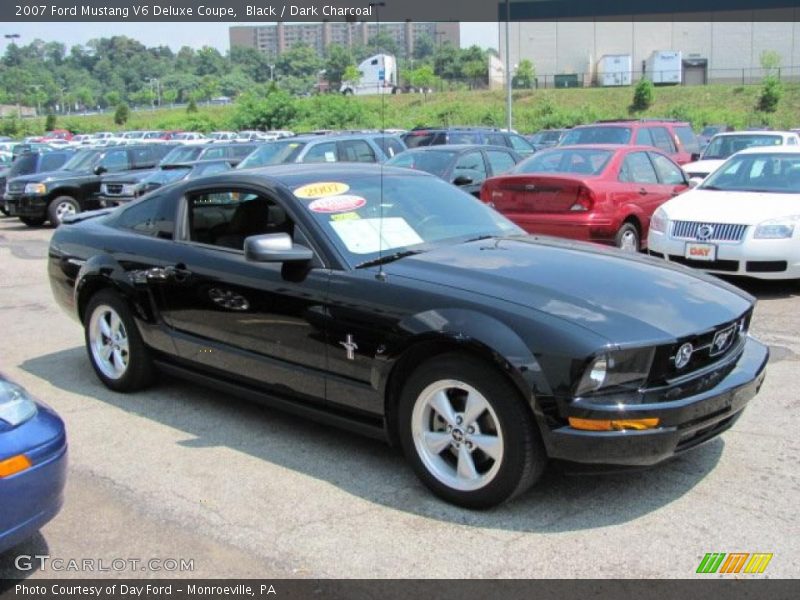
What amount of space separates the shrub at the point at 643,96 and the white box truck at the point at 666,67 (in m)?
18.2

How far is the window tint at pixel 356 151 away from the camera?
1463 cm

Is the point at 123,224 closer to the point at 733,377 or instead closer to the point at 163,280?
the point at 163,280

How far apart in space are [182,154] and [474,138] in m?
7.16

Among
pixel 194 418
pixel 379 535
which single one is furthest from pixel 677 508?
pixel 194 418

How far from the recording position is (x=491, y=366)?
353 centimetres

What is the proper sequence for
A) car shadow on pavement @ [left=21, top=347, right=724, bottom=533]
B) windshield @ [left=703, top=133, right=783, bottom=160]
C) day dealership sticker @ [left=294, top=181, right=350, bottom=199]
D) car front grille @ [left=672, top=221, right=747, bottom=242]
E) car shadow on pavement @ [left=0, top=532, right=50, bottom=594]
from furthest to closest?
windshield @ [left=703, top=133, right=783, bottom=160], car front grille @ [left=672, top=221, right=747, bottom=242], day dealership sticker @ [left=294, top=181, right=350, bottom=199], car shadow on pavement @ [left=21, top=347, right=724, bottom=533], car shadow on pavement @ [left=0, top=532, right=50, bottom=594]

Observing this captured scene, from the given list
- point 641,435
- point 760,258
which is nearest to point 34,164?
point 760,258

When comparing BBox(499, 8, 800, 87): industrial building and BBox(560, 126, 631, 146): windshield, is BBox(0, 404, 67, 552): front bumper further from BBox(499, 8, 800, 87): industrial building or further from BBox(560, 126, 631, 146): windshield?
BBox(499, 8, 800, 87): industrial building

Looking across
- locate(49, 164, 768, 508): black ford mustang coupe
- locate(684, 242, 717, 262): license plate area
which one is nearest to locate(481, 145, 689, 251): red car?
locate(684, 242, 717, 262): license plate area

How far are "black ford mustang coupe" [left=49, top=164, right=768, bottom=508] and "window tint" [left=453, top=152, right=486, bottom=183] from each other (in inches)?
256

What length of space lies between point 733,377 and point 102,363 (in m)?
4.10

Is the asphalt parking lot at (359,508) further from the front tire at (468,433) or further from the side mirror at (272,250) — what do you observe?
the side mirror at (272,250)
